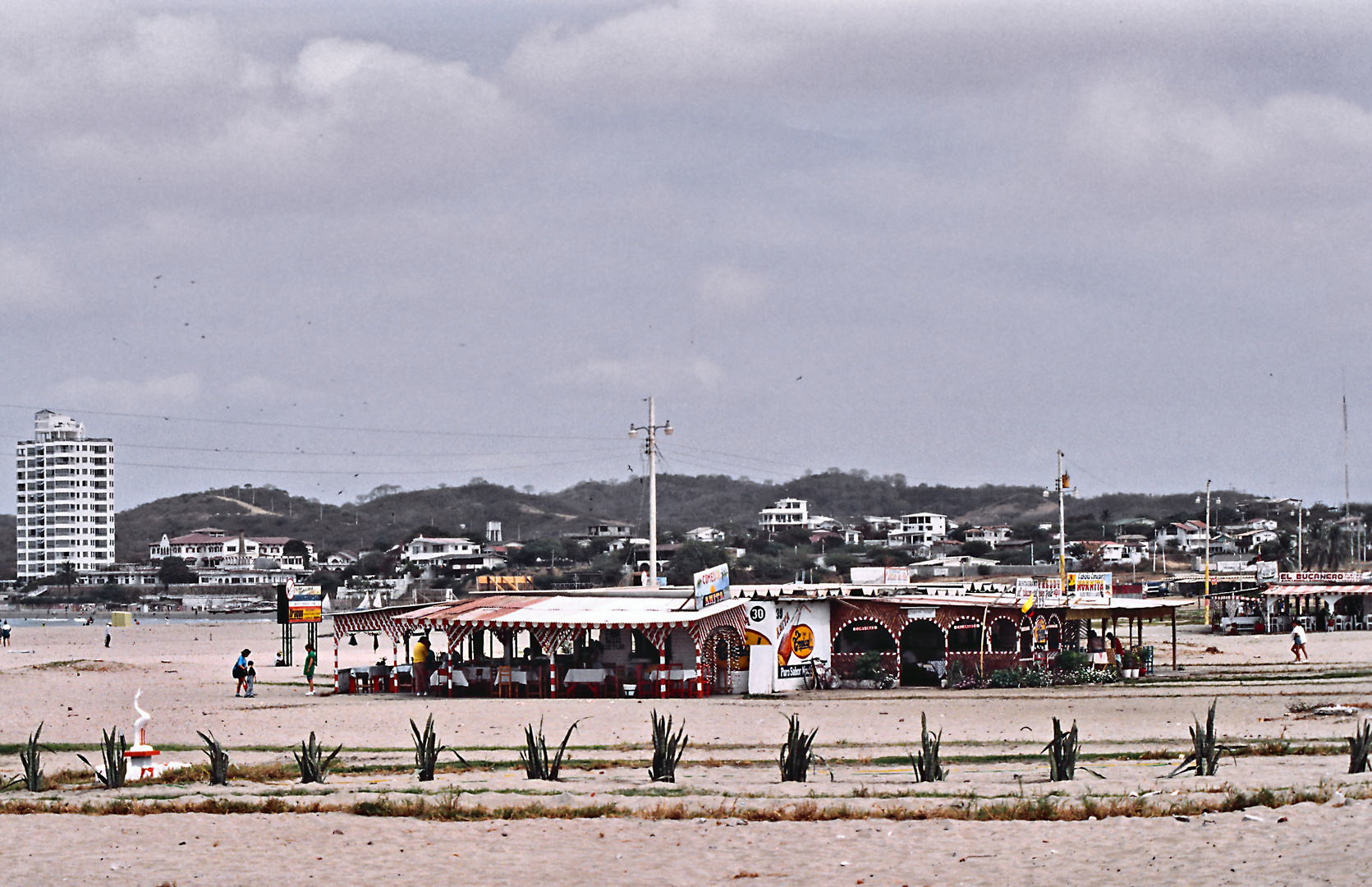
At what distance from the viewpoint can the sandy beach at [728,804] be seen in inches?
480

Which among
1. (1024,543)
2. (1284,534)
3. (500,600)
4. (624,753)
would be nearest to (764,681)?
(500,600)

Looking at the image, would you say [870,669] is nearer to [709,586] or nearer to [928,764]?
[709,586]

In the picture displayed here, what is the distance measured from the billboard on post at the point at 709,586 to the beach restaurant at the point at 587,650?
16 centimetres

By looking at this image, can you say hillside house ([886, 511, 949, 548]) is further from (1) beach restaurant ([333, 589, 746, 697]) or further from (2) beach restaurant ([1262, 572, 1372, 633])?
(1) beach restaurant ([333, 589, 746, 697])

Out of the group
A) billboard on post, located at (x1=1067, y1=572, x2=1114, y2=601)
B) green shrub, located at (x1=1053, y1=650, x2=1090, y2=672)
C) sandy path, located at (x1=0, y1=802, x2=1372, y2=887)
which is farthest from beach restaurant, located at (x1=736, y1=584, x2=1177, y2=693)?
sandy path, located at (x1=0, y1=802, x2=1372, y2=887)

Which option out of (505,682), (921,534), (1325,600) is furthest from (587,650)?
(921,534)

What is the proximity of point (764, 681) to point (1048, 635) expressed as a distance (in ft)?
27.4

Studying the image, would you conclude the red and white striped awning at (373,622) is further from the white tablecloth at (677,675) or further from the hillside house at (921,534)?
the hillside house at (921,534)

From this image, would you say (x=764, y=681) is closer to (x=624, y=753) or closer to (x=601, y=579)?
Answer: (x=624, y=753)

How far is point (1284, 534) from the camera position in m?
130

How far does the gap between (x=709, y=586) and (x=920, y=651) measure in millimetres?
6066

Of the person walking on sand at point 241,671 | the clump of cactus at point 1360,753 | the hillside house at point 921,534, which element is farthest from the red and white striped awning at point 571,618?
the hillside house at point 921,534

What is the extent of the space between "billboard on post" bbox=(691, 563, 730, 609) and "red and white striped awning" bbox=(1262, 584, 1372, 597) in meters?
34.1

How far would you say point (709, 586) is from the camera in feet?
104
